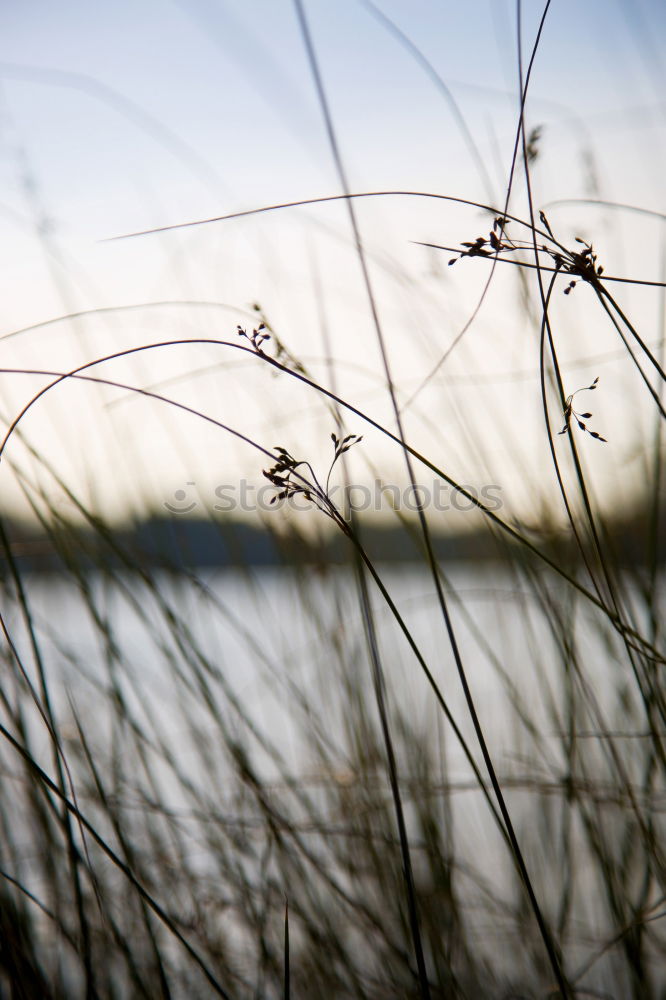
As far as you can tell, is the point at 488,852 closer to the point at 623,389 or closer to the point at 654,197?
the point at 623,389

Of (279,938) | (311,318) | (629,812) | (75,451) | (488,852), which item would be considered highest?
(311,318)

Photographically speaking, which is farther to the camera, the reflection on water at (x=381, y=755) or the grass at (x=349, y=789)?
the reflection on water at (x=381, y=755)

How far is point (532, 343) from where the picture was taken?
2.53 ft

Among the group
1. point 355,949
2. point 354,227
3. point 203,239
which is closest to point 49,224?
point 203,239

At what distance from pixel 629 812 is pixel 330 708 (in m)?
0.41

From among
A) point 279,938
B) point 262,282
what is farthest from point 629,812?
point 262,282

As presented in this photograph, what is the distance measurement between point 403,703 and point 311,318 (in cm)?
54

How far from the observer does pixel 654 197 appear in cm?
70

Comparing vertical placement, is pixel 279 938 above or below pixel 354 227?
below

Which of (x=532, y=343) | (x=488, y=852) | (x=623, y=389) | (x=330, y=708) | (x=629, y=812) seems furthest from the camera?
(x=488, y=852)

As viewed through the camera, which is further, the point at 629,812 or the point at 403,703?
the point at 403,703

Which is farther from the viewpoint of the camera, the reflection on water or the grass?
the reflection on water

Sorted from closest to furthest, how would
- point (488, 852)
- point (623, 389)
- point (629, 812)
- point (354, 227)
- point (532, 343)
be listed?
point (354, 227)
point (629, 812)
point (532, 343)
point (623, 389)
point (488, 852)

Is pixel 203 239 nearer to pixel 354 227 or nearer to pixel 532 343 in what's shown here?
pixel 532 343
